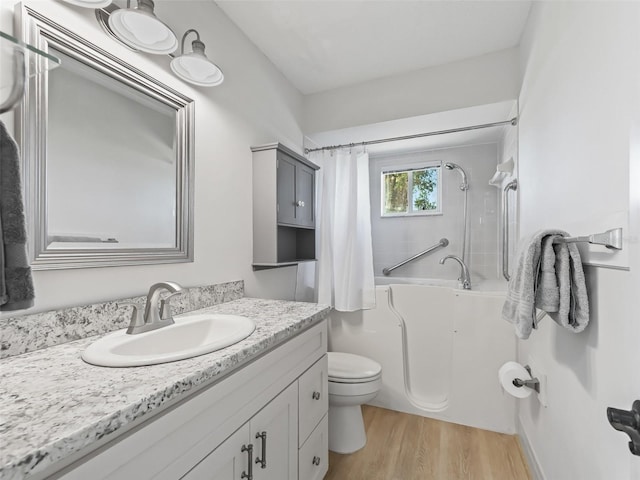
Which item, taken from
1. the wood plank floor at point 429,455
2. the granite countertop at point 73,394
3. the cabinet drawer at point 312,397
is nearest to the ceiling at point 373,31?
the granite countertop at point 73,394

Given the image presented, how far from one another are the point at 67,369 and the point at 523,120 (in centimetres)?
229

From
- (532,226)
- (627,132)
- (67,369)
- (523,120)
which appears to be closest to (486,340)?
(532,226)

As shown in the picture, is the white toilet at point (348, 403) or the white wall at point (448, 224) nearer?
the white toilet at point (348, 403)

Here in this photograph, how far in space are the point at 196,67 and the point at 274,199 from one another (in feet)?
2.46

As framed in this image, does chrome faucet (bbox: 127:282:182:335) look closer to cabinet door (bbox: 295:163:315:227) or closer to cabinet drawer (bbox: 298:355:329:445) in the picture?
cabinet drawer (bbox: 298:355:329:445)

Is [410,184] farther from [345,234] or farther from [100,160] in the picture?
[100,160]

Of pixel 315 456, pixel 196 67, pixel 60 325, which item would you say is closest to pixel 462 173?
pixel 196 67

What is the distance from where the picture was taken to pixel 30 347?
32.3 inches

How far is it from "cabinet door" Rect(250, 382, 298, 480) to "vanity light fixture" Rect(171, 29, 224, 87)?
4.48ft

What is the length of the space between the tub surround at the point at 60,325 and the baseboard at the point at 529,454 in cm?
186

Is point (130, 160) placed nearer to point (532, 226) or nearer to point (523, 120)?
point (532, 226)

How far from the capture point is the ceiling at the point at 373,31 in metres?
1.55

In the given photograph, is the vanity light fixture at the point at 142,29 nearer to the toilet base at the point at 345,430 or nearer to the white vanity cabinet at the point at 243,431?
the white vanity cabinet at the point at 243,431

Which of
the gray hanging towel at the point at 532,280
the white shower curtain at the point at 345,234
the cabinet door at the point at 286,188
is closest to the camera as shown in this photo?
the gray hanging towel at the point at 532,280
